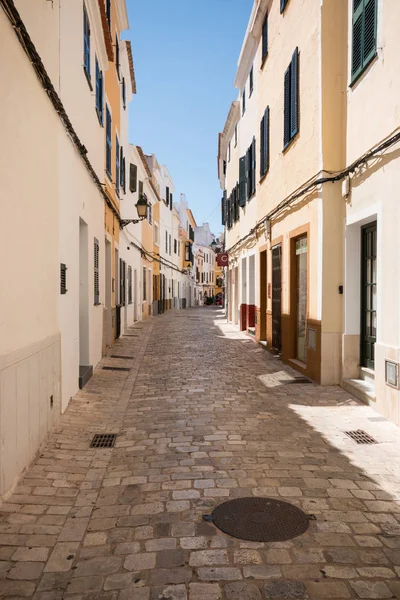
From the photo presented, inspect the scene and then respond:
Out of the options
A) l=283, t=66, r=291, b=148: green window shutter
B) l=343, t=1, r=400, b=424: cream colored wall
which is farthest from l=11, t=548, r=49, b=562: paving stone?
l=283, t=66, r=291, b=148: green window shutter

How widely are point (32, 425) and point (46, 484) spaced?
627mm

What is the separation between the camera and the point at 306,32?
9.08 metres

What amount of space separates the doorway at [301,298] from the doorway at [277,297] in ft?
3.43

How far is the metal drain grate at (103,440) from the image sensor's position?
17.8 feet

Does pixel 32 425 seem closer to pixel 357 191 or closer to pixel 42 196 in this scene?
pixel 42 196

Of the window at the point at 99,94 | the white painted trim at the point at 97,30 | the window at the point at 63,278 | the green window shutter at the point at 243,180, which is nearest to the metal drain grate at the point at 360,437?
the window at the point at 63,278

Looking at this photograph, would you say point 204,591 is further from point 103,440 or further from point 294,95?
point 294,95

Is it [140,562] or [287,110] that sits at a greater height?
[287,110]

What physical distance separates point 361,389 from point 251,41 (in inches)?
464

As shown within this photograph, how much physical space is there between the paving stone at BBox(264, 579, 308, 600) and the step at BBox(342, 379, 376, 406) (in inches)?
168

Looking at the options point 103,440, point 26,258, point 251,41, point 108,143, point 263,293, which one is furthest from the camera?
point 251,41

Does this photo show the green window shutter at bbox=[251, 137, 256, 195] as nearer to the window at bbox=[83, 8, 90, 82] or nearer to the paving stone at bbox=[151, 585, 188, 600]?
the window at bbox=[83, 8, 90, 82]

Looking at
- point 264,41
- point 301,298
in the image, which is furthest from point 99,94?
point 301,298

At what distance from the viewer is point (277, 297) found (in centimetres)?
1183
